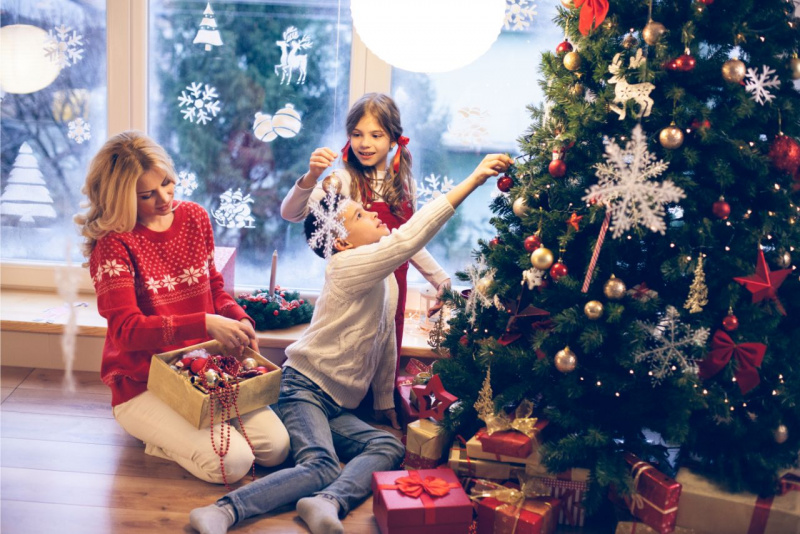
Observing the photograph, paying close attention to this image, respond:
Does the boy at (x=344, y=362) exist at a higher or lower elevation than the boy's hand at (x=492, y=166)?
lower

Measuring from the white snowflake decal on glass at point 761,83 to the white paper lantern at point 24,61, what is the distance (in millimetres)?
2462

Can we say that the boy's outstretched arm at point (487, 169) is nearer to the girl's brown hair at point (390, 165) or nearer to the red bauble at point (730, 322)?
the girl's brown hair at point (390, 165)

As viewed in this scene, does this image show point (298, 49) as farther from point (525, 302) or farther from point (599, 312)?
point (599, 312)

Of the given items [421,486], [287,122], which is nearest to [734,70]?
[421,486]

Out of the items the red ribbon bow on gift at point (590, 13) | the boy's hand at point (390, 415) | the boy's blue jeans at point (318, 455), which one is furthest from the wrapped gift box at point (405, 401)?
the red ribbon bow on gift at point (590, 13)

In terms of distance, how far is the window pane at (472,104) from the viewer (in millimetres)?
2832

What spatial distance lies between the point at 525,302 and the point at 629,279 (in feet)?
0.90

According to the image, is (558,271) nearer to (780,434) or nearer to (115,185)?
(780,434)

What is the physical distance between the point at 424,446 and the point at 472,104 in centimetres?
140

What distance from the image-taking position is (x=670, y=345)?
1.79 metres

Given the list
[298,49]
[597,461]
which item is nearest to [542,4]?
[298,49]

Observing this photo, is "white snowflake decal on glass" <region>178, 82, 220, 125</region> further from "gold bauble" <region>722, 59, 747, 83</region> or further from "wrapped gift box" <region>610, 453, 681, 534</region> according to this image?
"wrapped gift box" <region>610, 453, 681, 534</region>

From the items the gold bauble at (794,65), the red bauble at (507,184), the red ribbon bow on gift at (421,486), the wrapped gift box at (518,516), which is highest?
the gold bauble at (794,65)

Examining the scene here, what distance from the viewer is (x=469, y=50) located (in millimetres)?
2014
